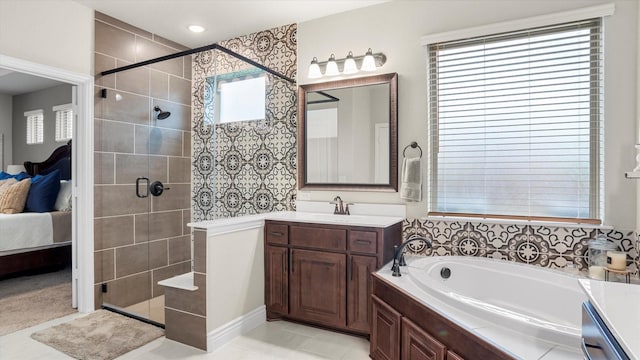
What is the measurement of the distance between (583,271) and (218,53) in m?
3.02

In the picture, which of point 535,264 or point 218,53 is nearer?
point 535,264

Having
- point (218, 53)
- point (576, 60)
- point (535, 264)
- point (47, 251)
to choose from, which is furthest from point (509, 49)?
point (47, 251)

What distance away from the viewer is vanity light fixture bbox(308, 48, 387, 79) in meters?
3.05

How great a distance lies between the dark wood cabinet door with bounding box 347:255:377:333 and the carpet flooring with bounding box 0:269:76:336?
2.48 m

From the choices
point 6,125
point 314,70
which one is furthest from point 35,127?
point 314,70

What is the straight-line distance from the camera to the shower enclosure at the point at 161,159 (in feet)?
10.2

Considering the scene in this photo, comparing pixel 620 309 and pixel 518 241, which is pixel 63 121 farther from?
pixel 620 309

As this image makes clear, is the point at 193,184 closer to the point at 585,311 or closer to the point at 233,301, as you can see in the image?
the point at 233,301

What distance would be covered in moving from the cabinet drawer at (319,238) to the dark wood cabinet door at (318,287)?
0.19 ft

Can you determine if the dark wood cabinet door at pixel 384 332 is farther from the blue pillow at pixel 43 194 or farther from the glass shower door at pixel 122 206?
the blue pillow at pixel 43 194

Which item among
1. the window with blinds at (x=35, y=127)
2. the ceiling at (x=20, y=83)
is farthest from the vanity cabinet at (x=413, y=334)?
the window with blinds at (x=35, y=127)

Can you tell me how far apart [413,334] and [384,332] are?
35 centimetres

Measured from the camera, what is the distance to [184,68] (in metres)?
3.28

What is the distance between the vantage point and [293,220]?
2.86 m
